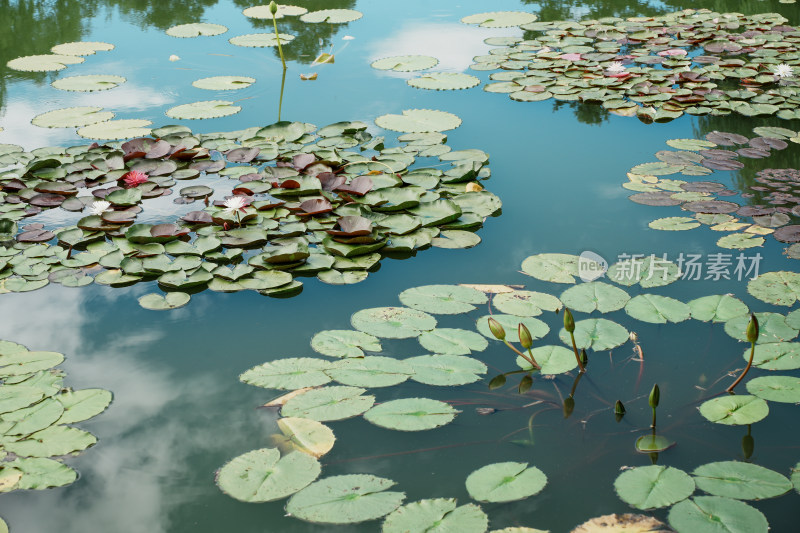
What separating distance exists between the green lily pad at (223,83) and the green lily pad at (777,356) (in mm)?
3461

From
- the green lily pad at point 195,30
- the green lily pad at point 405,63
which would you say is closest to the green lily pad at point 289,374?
the green lily pad at point 405,63

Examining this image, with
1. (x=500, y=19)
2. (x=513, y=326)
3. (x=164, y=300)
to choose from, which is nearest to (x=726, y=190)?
(x=513, y=326)

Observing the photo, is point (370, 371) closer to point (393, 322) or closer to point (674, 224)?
point (393, 322)

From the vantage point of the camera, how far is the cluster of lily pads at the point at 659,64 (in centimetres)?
418

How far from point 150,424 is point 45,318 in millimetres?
733

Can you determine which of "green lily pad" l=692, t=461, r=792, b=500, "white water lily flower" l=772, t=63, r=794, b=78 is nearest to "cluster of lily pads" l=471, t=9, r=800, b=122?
"white water lily flower" l=772, t=63, r=794, b=78

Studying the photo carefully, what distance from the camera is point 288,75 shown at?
4.82 metres

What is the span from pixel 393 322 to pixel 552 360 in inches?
20.5

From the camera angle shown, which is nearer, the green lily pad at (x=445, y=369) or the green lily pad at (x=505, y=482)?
the green lily pad at (x=505, y=482)

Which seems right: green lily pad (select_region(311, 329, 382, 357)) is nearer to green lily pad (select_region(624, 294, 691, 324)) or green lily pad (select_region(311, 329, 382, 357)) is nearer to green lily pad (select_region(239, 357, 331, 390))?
green lily pad (select_region(239, 357, 331, 390))

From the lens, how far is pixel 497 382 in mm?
2084

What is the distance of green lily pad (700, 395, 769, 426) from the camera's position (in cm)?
189

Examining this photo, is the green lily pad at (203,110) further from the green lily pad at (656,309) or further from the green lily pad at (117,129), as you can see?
the green lily pad at (656,309)

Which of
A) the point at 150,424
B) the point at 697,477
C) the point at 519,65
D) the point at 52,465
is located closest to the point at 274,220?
the point at 150,424
